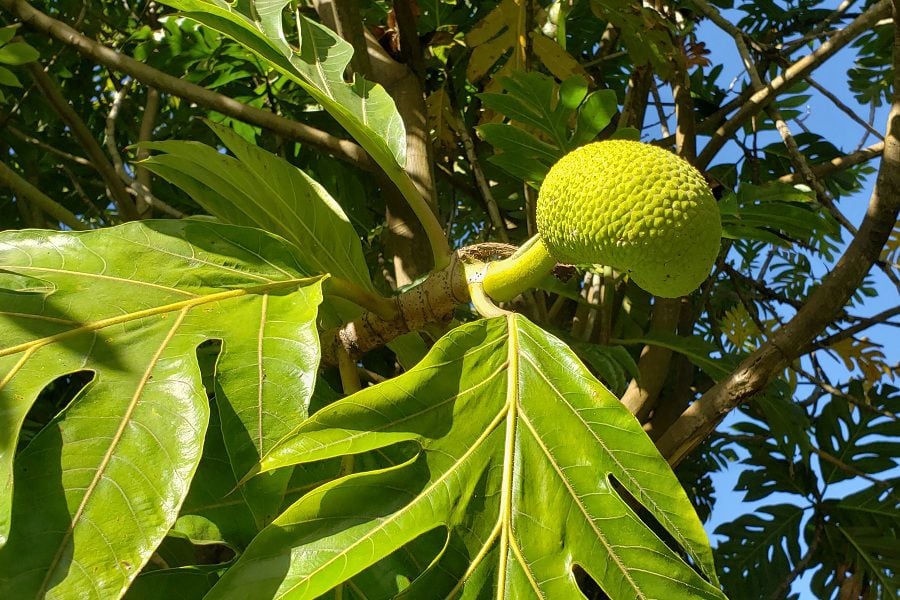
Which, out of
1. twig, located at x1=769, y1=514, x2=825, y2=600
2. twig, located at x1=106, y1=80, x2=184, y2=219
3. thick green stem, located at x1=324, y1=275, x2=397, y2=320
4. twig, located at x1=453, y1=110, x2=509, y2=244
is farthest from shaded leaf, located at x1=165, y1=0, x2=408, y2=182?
twig, located at x1=769, y1=514, x2=825, y2=600

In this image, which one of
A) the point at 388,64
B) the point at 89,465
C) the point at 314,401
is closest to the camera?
the point at 89,465

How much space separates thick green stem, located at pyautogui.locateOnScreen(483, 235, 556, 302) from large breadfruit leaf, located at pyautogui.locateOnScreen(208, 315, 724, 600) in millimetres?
119

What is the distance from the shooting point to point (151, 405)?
83 centimetres

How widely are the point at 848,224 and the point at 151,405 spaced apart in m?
1.11

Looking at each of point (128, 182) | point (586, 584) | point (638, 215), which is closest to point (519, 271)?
point (638, 215)

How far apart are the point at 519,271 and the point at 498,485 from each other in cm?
28

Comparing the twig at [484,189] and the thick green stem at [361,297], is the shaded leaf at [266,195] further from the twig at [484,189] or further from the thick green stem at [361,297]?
the twig at [484,189]

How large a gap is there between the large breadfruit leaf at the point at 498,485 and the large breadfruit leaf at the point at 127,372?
0.07m

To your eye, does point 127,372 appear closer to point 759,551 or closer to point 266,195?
point 266,195

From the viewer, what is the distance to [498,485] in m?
0.88

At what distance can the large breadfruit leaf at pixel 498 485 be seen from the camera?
82 cm

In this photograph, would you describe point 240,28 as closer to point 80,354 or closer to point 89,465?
point 80,354

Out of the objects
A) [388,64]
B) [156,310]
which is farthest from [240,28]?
[388,64]

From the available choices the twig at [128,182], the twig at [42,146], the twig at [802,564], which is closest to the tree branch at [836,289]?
the twig at [802,564]
